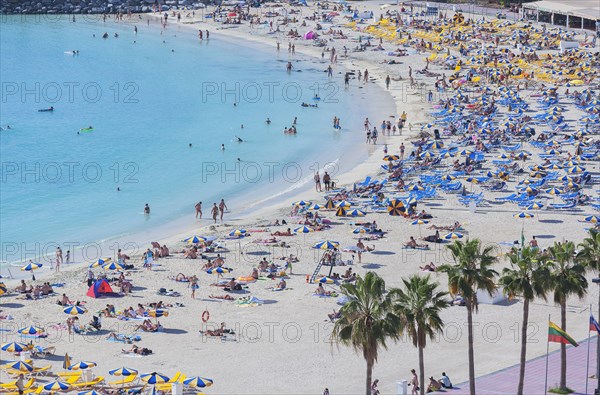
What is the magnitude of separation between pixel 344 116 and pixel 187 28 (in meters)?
44.3

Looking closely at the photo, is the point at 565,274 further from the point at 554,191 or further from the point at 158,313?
the point at 554,191

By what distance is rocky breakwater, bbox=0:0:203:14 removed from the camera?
13888cm

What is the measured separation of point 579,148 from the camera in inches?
2682

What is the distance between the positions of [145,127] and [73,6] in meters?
56.4

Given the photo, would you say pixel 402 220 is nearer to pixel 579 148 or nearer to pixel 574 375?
pixel 579 148

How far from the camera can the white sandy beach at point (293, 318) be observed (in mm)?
39531

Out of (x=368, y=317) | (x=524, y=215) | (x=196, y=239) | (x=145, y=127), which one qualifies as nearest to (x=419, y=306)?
(x=368, y=317)

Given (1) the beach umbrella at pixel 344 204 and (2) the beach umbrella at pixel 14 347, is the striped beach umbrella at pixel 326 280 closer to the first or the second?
(1) the beach umbrella at pixel 344 204

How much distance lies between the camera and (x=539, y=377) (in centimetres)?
3784

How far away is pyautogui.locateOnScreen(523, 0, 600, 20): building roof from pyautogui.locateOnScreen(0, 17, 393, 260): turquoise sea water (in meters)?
23.1

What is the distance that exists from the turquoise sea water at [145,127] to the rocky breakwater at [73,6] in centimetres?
533

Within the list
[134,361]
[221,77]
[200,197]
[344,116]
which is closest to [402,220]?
[200,197]

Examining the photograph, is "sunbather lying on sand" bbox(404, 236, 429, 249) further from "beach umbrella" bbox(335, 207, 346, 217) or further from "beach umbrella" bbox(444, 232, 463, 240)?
"beach umbrella" bbox(335, 207, 346, 217)

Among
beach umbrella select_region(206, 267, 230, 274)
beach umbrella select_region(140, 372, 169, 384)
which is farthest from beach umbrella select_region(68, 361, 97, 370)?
beach umbrella select_region(206, 267, 230, 274)
